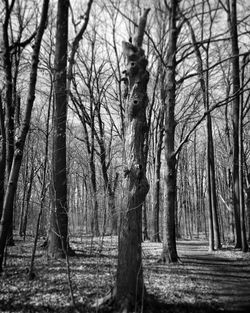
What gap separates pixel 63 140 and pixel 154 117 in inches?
487

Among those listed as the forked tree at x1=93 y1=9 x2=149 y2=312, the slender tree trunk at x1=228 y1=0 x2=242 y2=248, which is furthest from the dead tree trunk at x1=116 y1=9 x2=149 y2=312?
the slender tree trunk at x1=228 y1=0 x2=242 y2=248

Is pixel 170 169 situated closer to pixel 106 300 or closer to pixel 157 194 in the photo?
pixel 106 300

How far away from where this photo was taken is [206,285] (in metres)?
6.52

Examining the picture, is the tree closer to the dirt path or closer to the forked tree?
the dirt path

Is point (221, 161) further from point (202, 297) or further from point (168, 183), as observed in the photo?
point (202, 297)

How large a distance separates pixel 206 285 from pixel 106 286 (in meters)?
2.53

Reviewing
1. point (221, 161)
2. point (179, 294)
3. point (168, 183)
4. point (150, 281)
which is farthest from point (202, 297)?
point (221, 161)

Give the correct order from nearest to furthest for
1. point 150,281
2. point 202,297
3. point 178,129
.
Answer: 1. point 202,297
2. point 150,281
3. point 178,129

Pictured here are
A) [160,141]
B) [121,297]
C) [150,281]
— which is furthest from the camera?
[160,141]

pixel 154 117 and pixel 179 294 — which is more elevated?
pixel 154 117

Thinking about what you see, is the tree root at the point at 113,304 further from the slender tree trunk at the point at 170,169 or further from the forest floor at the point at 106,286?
the slender tree trunk at the point at 170,169

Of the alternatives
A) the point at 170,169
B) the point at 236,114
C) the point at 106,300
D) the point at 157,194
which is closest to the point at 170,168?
the point at 170,169

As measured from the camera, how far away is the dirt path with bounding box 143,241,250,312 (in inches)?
204

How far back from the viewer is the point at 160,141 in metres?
19.2
